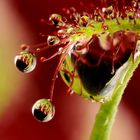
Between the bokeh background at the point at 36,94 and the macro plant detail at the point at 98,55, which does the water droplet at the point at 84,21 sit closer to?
the macro plant detail at the point at 98,55

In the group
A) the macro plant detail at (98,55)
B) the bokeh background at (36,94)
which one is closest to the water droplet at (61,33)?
the macro plant detail at (98,55)

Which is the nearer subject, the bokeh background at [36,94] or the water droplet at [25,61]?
the water droplet at [25,61]

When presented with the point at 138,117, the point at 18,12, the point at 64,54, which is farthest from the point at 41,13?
the point at 64,54

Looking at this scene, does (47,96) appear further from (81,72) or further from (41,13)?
(81,72)

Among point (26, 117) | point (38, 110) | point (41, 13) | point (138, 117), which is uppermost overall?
point (38, 110)

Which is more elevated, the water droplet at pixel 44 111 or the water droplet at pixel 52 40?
the water droplet at pixel 52 40

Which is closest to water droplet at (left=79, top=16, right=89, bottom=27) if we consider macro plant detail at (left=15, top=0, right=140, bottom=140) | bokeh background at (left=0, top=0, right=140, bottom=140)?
macro plant detail at (left=15, top=0, right=140, bottom=140)

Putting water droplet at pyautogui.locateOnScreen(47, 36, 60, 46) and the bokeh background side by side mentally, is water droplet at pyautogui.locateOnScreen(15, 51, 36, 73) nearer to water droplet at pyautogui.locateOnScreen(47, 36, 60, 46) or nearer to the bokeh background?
water droplet at pyautogui.locateOnScreen(47, 36, 60, 46)

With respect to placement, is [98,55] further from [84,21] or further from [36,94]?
[36,94]
